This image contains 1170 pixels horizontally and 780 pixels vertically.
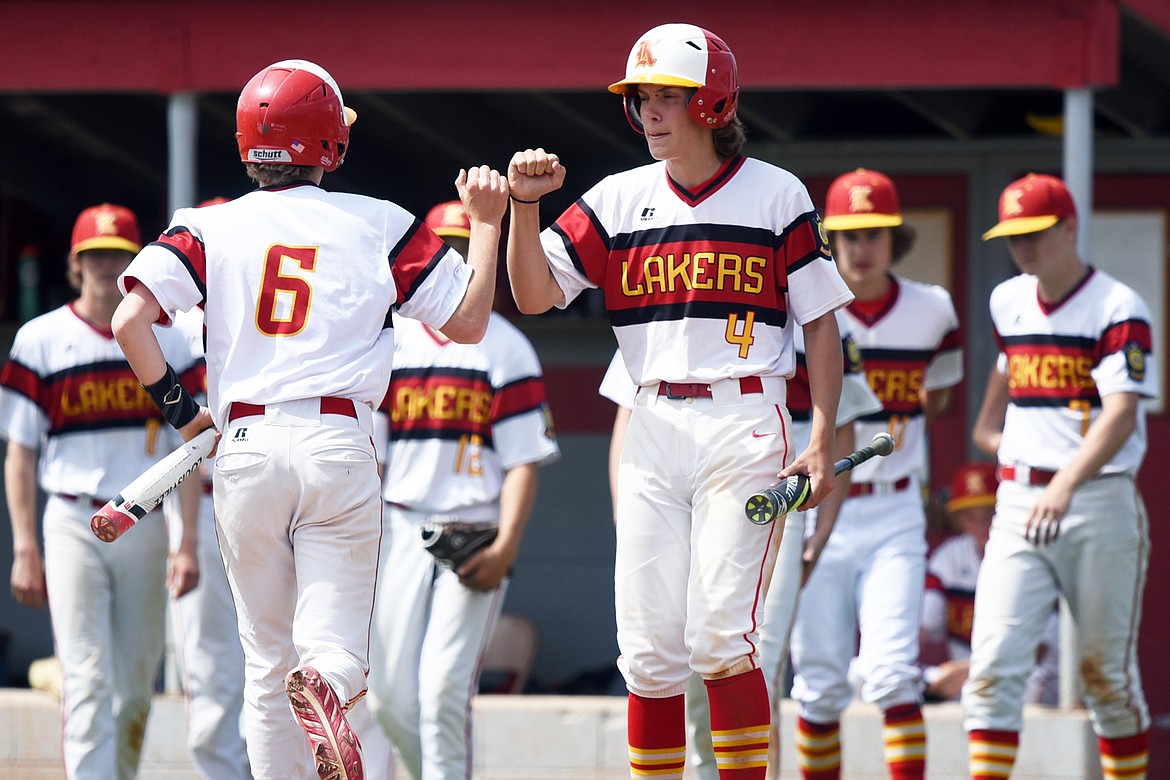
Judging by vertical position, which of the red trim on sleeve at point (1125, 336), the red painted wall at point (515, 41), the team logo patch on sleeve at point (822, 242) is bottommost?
the red trim on sleeve at point (1125, 336)

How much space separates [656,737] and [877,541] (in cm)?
176

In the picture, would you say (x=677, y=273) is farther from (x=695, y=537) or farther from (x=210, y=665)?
(x=210, y=665)

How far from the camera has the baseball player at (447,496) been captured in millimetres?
5438

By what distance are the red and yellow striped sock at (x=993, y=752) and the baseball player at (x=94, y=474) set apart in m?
2.60

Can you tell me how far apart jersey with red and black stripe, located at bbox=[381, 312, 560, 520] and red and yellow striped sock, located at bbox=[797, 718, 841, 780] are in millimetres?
1249

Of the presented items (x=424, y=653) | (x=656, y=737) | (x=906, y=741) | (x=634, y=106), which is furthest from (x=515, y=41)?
(x=656, y=737)

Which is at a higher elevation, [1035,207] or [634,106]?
[634,106]

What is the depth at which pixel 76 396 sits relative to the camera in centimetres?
569

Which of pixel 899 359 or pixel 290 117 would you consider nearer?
pixel 290 117

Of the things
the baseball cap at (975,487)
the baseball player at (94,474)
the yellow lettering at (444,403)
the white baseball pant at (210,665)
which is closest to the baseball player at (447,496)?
the yellow lettering at (444,403)

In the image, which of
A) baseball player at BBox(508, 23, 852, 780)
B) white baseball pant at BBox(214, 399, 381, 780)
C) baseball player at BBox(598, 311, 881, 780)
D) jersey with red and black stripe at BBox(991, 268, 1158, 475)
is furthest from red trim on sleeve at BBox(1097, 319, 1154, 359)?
white baseball pant at BBox(214, 399, 381, 780)

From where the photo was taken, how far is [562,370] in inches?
342

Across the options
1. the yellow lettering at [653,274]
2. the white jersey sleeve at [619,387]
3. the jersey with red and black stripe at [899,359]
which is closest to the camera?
the yellow lettering at [653,274]

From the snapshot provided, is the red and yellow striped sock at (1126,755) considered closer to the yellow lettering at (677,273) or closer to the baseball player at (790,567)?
the baseball player at (790,567)
